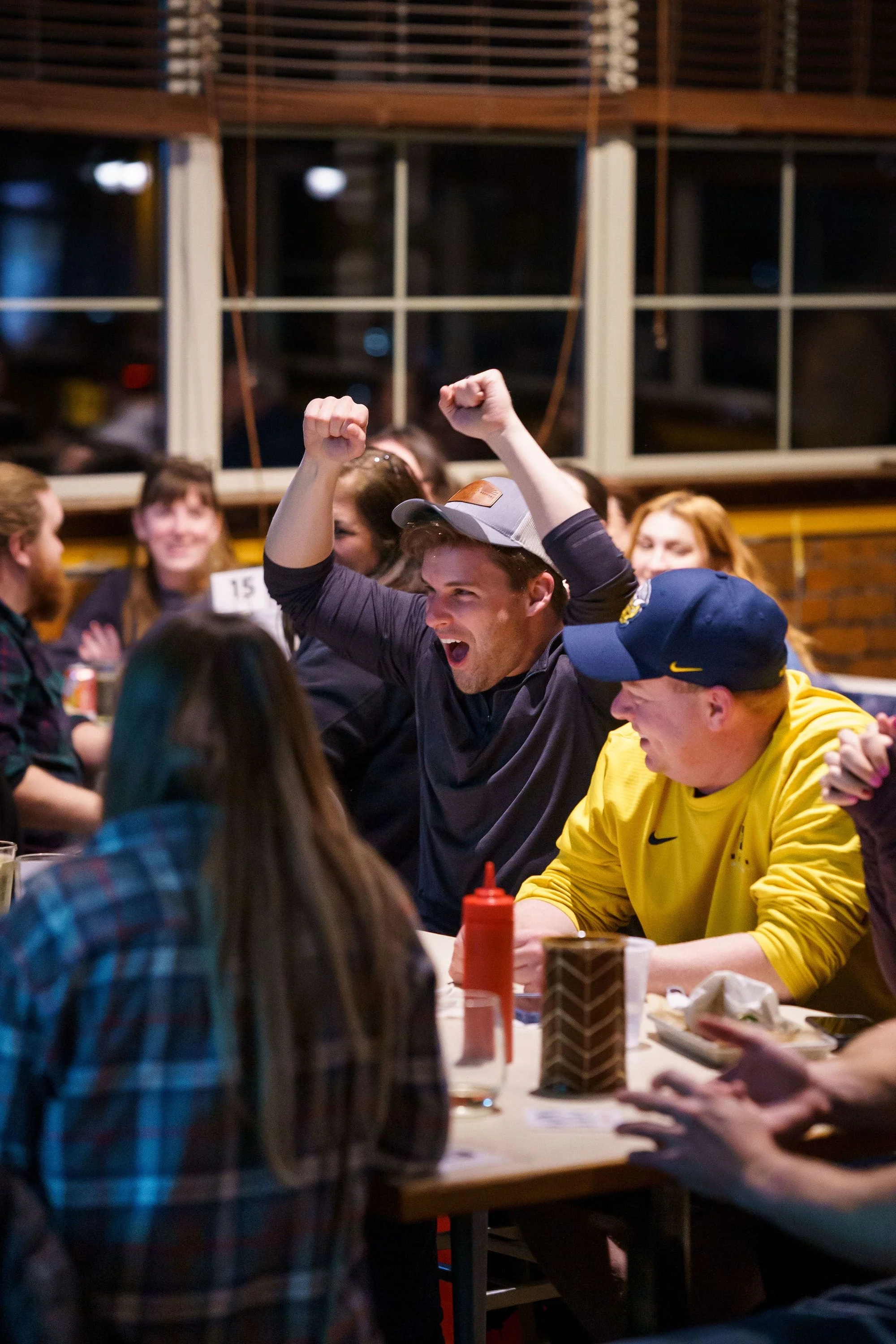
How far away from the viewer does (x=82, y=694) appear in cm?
437

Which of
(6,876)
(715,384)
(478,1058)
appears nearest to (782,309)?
(715,384)

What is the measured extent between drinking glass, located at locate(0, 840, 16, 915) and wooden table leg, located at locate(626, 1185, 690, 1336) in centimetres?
91

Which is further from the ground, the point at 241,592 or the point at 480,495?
the point at 480,495

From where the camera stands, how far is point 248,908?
1.39 m

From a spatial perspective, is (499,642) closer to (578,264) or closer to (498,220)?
(578,264)

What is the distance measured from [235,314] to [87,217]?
586 millimetres

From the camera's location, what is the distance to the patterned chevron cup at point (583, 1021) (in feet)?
5.66

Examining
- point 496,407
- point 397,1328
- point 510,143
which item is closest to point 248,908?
point 397,1328

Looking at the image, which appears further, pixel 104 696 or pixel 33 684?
pixel 104 696

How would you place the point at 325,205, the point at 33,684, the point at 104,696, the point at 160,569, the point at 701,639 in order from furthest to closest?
the point at 325,205
the point at 160,569
the point at 104,696
the point at 33,684
the point at 701,639

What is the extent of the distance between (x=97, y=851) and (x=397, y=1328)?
3.38 feet

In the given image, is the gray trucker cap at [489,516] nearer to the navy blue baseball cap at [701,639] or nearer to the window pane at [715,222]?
the navy blue baseball cap at [701,639]

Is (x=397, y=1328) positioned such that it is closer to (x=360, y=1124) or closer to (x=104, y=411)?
(x=360, y=1124)

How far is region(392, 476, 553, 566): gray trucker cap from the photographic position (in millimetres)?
2547
